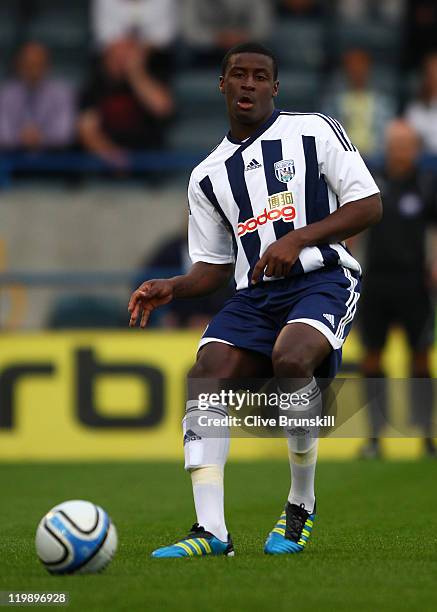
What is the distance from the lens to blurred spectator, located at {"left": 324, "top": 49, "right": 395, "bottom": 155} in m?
13.8

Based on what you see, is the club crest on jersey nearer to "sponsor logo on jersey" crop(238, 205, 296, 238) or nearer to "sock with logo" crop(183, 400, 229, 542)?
"sponsor logo on jersey" crop(238, 205, 296, 238)

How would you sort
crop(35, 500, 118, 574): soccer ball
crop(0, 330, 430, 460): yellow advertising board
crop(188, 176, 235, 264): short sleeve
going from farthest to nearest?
crop(0, 330, 430, 460): yellow advertising board, crop(188, 176, 235, 264): short sleeve, crop(35, 500, 118, 574): soccer ball

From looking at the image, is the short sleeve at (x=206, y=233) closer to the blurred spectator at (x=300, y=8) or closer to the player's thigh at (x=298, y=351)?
the player's thigh at (x=298, y=351)

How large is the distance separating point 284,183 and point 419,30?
35.9 ft

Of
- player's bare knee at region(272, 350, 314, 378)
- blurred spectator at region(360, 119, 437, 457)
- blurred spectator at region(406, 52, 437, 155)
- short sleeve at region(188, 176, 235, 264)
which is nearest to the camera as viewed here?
player's bare knee at region(272, 350, 314, 378)

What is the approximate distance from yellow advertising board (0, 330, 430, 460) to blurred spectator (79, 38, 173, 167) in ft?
9.68

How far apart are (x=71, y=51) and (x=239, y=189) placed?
35.5ft

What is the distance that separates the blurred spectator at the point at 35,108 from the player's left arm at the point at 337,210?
8861mm

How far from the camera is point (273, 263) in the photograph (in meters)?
5.28

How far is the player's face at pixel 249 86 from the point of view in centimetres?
549

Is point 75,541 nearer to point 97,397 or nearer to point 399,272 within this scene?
point 399,272

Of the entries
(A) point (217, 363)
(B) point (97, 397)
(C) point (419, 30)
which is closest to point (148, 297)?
(A) point (217, 363)

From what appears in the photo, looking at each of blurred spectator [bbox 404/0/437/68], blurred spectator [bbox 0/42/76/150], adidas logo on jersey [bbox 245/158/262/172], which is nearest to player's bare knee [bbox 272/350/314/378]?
adidas logo on jersey [bbox 245/158/262/172]

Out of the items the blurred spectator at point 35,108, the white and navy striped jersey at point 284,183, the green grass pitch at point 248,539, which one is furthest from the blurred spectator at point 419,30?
the white and navy striped jersey at point 284,183
